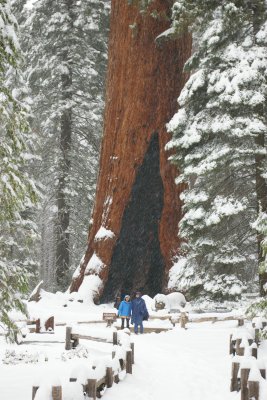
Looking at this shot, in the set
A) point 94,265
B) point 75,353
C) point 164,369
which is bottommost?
point 164,369

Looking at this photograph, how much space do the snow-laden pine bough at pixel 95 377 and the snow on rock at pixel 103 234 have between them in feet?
20.6

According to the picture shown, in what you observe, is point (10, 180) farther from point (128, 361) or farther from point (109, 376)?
point (128, 361)

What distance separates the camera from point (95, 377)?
730 cm

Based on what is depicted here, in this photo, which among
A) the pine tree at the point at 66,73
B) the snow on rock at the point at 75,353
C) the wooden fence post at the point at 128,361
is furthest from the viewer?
the pine tree at the point at 66,73

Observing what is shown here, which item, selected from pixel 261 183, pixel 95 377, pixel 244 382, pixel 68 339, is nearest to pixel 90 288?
pixel 68 339

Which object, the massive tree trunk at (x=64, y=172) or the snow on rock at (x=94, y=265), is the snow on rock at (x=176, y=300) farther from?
the massive tree trunk at (x=64, y=172)

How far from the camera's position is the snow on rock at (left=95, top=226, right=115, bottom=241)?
61.2ft

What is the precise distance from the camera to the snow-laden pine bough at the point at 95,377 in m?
5.65

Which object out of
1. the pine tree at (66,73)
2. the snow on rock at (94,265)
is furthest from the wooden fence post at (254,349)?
the pine tree at (66,73)

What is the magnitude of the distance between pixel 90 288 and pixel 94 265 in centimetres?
78

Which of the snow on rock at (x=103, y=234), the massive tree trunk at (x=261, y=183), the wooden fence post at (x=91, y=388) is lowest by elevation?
the wooden fence post at (x=91, y=388)

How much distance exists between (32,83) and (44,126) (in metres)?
2.45

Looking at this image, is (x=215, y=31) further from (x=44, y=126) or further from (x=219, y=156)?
(x=44, y=126)

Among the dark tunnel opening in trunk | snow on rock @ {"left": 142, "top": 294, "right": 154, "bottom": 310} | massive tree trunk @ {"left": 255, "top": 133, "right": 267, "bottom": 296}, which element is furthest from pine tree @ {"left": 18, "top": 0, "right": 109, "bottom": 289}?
massive tree trunk @ {"left": 255, "top": 133, "right": 267, "bottom": 296}
